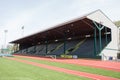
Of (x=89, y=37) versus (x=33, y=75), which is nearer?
(x=33, y=75)

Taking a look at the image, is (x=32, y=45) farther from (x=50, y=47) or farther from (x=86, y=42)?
(x=86, y=42)

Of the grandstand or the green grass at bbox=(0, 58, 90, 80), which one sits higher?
the grandstand

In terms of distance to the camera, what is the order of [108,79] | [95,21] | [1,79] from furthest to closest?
1. [95,21]
2. [108,79]
3. [1,79]

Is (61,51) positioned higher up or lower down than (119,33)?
lower down

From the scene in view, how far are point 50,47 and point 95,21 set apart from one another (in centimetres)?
2852

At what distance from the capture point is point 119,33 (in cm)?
3697

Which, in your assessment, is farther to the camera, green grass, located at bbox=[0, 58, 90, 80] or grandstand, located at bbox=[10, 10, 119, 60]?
grandstand, located at bbox=[10, 10, 119, 60]

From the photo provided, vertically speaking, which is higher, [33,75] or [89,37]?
[89,37]

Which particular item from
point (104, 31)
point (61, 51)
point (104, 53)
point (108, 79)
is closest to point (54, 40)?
point (61, 51)

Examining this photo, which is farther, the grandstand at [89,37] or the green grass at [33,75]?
the grandstand at [89,37]

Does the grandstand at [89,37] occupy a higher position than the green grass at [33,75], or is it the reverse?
the grandstand at [89,37]

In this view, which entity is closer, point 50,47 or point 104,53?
point 104,53

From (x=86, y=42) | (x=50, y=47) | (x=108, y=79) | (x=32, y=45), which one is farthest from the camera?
(x=32, y=45)

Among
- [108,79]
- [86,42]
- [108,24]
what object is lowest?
[108,79]
